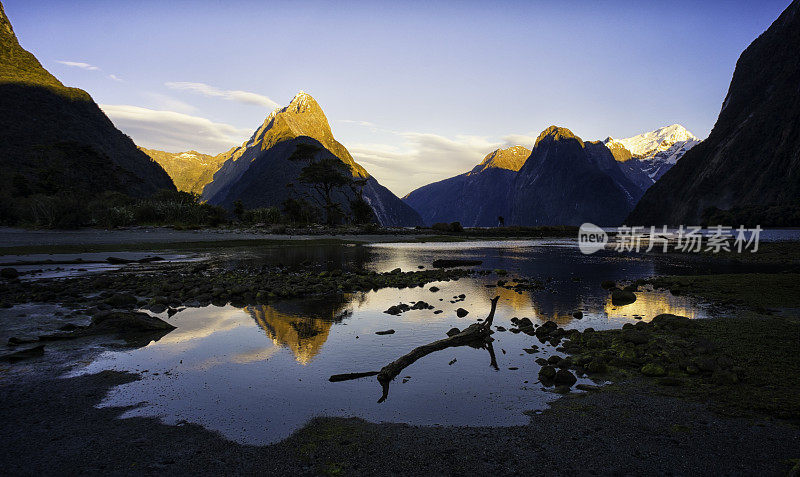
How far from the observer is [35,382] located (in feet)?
28.5

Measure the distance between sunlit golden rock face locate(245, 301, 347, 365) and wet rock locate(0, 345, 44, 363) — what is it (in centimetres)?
598

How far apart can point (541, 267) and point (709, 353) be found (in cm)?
2652

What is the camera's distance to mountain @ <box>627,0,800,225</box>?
130750 millimetres

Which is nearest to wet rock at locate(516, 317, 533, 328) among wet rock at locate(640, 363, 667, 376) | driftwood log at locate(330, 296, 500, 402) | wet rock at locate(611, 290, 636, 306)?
driftwood log at locate(330, 296, 500, 402)

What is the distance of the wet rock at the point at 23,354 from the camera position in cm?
1006

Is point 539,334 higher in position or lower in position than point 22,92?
lower

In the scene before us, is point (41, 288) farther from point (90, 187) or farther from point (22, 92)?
point (22, 92)

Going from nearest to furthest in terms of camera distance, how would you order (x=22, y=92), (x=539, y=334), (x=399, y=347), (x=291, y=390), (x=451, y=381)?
1. (x=291, y=390)
2. (x=451, y=381)
3. (x=399, y=347)
4. (x=539, y=334)
5. (x=22, y=92)

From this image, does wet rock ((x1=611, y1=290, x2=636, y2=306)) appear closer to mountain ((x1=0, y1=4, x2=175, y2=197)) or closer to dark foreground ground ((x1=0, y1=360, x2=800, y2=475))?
dark foreground ground ((x1=0, y1=360, x2=800, y2=475))

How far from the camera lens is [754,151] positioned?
502ft

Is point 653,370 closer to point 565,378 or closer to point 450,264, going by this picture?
point 565,378

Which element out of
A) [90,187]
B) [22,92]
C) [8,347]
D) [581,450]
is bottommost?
[8,347]

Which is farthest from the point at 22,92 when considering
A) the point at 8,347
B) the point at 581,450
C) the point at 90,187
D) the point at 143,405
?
the point at 581,450

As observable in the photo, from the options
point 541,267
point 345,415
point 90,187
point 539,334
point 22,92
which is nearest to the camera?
point 345,415
